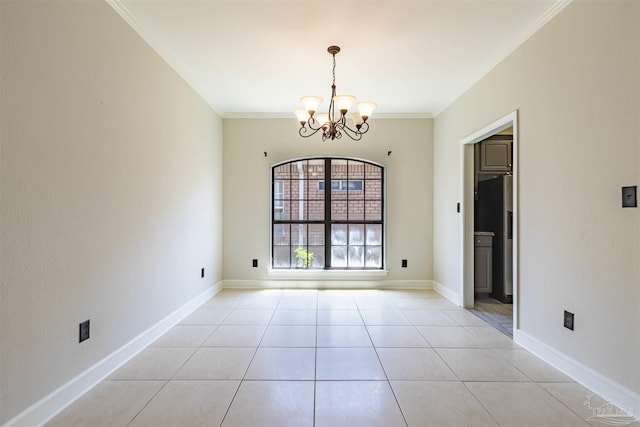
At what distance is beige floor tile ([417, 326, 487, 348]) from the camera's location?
2.49m

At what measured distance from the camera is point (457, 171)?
11.9ft

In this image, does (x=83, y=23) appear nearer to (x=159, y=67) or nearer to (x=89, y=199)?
(x=159, y=67)

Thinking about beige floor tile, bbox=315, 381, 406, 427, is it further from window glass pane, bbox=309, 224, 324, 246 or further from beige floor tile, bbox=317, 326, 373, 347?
window glass pane, bbox=309, 224, 324, 246

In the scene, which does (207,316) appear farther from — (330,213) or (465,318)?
(465,318)

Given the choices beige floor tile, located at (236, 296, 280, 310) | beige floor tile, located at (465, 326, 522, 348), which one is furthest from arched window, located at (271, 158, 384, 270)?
beige floor tile, located at (465, 326, 522, 348)

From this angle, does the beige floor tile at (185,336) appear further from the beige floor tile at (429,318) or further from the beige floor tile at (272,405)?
the beige floor tile at (429,318)

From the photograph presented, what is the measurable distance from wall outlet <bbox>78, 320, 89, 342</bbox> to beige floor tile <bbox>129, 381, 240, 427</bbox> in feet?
1.82

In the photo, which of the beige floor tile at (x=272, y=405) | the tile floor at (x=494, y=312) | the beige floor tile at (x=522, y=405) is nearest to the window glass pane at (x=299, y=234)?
the tile floor at (x=494, y=312)

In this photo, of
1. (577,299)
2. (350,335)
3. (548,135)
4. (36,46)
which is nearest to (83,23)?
(36,46)

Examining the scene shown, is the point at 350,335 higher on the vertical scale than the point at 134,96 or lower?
lower

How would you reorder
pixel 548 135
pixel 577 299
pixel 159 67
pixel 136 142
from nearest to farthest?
pixel 577 299 → pixel 548 135 → pixel 136 142 → pixel 159 67

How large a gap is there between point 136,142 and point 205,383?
5.89 ft

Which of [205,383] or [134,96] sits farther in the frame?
[134,96]

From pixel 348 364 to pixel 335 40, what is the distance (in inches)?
97.7
